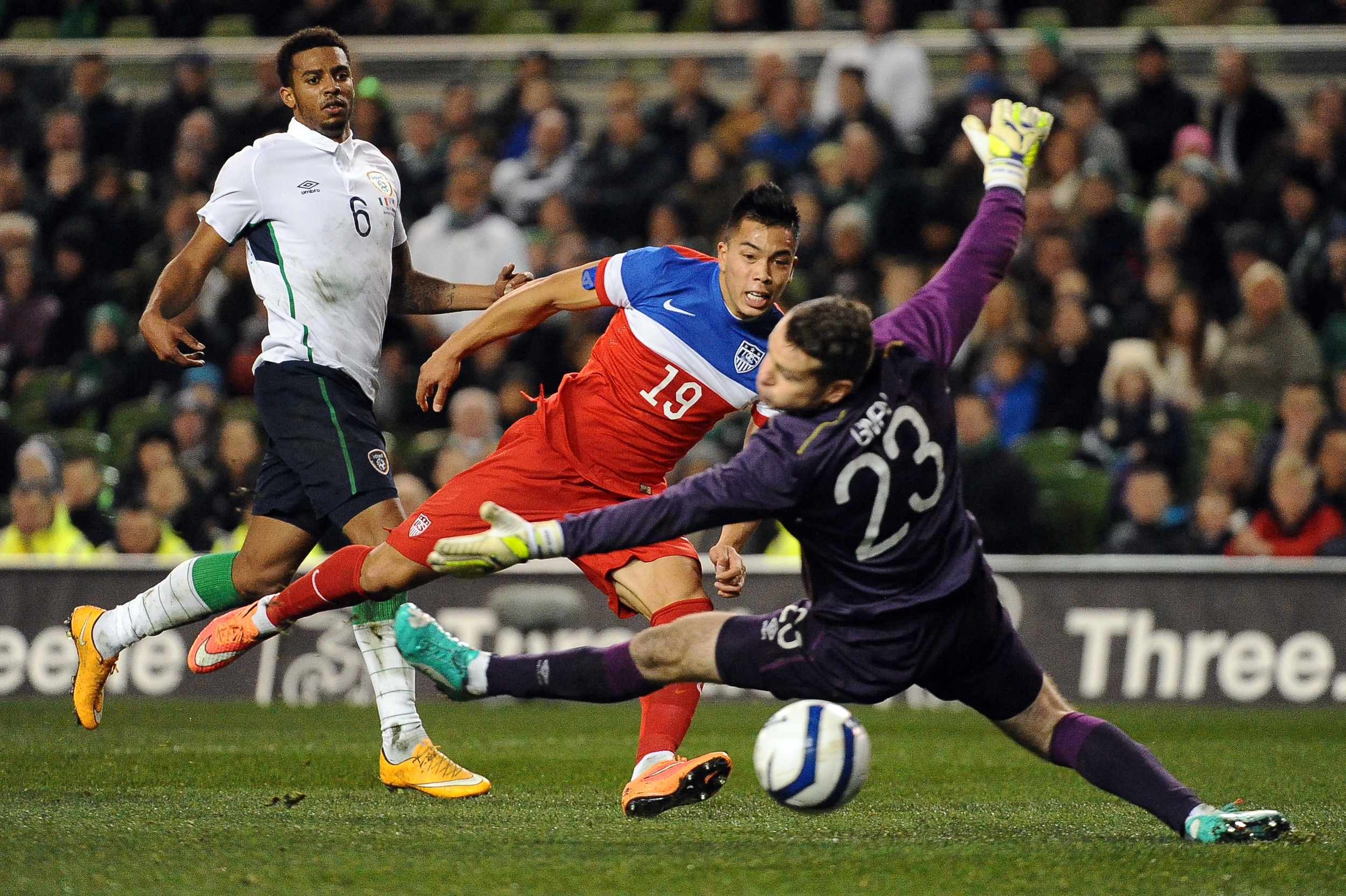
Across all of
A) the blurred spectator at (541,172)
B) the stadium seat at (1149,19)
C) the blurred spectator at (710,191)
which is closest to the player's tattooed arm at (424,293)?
the blurred spectator at (710,191)

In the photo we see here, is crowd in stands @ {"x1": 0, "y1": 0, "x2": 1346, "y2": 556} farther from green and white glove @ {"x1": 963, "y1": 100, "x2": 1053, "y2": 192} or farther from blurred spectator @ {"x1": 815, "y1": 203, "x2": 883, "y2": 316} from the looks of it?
green and white glove @ {"x1": 963, "y1": 100, "x2": 1053, "y2": 192}

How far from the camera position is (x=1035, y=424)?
12.8 m

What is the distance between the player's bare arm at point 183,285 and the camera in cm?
650

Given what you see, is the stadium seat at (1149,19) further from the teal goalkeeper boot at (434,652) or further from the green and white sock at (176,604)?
the teal goalkeeper boot at (434,652)

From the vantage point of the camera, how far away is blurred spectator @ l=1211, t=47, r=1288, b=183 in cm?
1392

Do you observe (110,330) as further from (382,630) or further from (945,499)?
(945,499)

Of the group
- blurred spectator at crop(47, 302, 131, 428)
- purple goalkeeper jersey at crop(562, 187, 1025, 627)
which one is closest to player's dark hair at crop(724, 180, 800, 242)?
purple goalkeeper jersey at crop(562, 187, 1025, 627)

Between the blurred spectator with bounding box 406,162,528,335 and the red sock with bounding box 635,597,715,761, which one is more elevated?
the blurred spectator with bounding box 406,162,528,335

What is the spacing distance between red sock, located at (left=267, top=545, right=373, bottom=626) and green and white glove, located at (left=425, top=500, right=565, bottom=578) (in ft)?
4.84

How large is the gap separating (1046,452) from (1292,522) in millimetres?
1790

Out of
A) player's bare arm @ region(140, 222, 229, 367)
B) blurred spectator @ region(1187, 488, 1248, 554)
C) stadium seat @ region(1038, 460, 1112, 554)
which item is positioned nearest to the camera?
player's bare arm @ region(140, 222, 229, 367)

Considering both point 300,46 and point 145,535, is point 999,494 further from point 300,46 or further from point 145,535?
point 300,46

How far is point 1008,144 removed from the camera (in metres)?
5.55

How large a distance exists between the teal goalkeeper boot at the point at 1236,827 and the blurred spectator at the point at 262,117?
12.0 meters
